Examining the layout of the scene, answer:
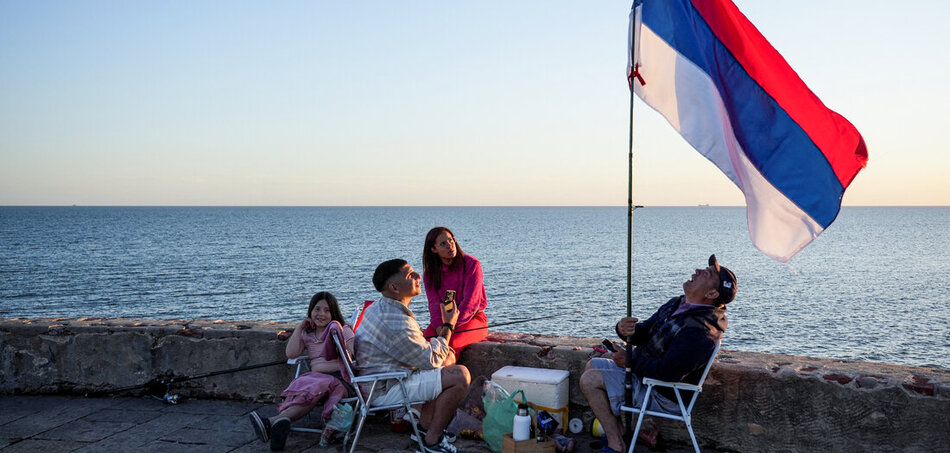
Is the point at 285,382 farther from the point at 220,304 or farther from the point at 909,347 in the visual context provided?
the point at 220,304

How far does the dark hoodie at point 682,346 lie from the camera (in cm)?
405

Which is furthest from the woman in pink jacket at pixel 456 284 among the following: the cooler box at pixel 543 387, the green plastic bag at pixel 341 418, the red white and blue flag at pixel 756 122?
the red white and blue flag at pixel 756 122

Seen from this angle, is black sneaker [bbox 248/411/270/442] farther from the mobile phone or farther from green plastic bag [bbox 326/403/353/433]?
the mobile phone

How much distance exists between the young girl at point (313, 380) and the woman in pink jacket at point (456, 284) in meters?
0.77

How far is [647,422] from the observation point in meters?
4.61

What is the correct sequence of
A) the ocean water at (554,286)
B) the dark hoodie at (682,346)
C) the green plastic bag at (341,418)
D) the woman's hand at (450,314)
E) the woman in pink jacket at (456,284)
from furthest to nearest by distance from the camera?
the ocean water at (554,286) < the woman in pink jacket at (456,284) < the woman's hand at (450,314) < the green plastic bag at (341,418) < the dark hoodie at (682,346)

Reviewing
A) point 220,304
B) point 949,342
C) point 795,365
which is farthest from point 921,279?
point 795,365

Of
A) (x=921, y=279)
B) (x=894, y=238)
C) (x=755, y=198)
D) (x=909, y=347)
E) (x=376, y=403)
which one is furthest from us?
(x=894, y=238)

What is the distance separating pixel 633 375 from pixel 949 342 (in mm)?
23270

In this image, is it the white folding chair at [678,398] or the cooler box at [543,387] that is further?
the cooler box at [543,387]

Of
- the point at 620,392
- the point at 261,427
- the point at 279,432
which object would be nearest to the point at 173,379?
the point at 261,427

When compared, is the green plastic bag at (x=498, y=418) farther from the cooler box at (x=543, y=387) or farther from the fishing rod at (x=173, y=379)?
the fishing rod at (x=173, y=379)

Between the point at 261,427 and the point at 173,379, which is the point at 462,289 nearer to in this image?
the point at 261,427

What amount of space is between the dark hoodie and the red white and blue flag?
1.81 ft
